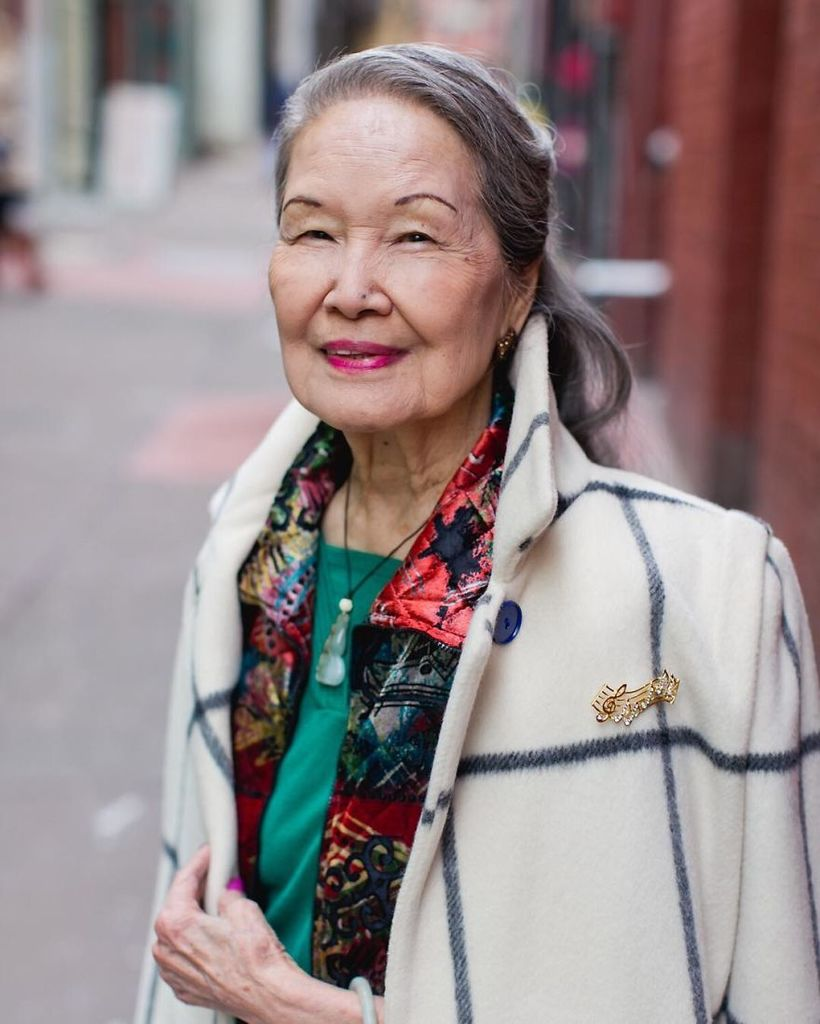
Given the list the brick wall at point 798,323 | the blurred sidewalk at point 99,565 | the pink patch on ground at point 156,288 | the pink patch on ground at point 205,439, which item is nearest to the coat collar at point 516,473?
the blurred sidewalk at point 99,565

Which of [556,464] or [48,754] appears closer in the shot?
[556,464]

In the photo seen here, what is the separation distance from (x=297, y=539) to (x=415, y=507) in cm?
19

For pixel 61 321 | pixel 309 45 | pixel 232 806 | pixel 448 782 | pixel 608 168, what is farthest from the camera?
pixel 309 45

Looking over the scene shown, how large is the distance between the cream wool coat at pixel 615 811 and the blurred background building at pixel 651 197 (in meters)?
0.68

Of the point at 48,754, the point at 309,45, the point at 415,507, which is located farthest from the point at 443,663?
the point at 309,45

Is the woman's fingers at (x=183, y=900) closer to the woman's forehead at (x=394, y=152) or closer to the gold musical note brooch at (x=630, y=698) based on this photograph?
the gold musical note brooch at (x=630, y=698)

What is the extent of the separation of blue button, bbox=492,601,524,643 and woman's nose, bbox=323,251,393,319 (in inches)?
16.1

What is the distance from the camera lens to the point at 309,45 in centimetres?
4169

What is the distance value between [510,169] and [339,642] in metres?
0.69

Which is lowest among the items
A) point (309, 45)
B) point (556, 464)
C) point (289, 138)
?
point (556, 464)

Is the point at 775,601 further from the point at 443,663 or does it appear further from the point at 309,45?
the point at 309,45

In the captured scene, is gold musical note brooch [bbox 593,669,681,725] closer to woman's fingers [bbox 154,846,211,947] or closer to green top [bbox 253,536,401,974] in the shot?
green top [bbox 253,536,401,974]

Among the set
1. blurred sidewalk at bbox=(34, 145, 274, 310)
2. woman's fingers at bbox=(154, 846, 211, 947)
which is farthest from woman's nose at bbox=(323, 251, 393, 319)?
blurred sidewalk at bbox=(34, 145, 274, 310)

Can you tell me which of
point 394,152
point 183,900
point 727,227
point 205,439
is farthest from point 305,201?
point 205,439
